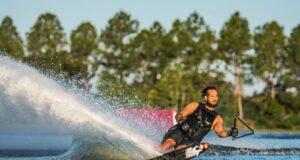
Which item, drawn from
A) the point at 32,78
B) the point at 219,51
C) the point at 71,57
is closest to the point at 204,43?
the point at 219,51

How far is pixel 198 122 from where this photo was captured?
11172mm

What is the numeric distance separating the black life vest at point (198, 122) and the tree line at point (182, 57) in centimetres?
4833

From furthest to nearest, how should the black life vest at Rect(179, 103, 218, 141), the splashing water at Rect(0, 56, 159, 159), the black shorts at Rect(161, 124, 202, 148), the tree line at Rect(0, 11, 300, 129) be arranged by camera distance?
1. the tree line at Rect(0, 11, 300, 129)
2. the splashing water at Rect(0, 56, 159, 159)
3. the black shorts at Rect(161, 124, 202, 148)
4. the black life vest at Rect(179, 103, 218, 141)

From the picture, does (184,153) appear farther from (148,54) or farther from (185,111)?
(148,54)

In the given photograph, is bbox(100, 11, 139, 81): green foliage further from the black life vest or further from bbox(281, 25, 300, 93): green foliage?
the black life vest

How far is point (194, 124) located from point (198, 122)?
0.27ft

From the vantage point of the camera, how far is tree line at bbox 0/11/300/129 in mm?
64000

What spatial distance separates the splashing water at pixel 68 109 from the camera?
38.2 feet

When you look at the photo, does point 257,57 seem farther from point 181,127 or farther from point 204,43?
point 181,127

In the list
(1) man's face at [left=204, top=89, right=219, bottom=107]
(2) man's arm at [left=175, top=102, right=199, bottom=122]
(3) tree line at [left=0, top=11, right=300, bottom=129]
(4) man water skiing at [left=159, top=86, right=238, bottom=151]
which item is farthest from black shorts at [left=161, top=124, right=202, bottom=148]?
(3) tree line at [left=0, top=11, right=300, bottom=129]

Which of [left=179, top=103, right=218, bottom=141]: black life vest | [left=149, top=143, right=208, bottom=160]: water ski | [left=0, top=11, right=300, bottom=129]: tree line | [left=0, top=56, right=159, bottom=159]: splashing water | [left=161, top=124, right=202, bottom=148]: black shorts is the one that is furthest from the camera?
[left=0, top=11, right=300, bottom=129]: tree line

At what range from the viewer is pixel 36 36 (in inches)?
2778

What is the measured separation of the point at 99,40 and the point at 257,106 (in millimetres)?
17933

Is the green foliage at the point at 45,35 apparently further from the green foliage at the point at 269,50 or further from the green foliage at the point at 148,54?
the green foliage at the point at 269,50
